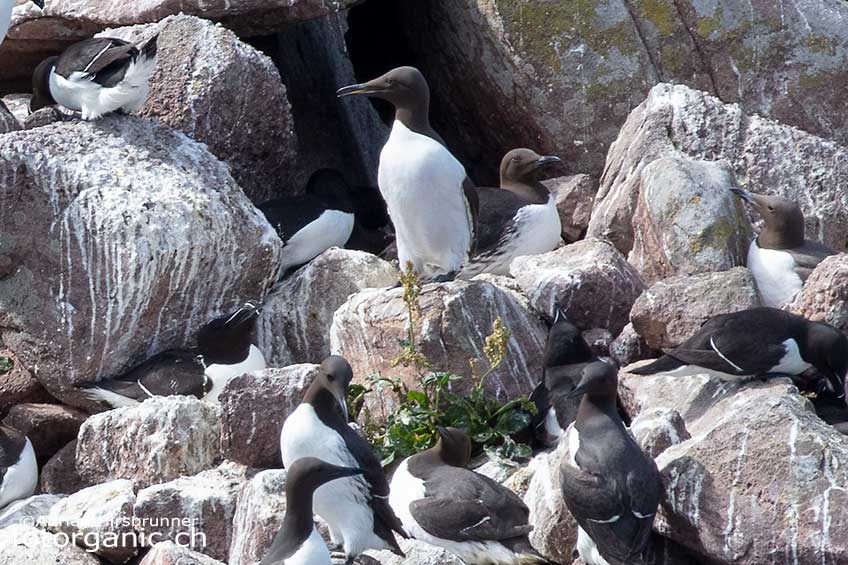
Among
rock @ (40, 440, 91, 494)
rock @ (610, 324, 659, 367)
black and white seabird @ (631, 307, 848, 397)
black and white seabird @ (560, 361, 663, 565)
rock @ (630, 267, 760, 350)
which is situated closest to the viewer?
black and white seabird @ (560, 361, 663, 565)

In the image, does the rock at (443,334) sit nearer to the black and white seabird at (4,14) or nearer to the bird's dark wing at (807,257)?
the bird's dark wing at (807,257)

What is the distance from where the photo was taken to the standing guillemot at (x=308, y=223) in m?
10.9

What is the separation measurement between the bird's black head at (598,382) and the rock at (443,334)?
3.84 feet

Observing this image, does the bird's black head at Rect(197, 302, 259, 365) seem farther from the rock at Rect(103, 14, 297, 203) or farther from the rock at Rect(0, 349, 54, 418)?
the rock at Rect(103, 14, 297, 203)

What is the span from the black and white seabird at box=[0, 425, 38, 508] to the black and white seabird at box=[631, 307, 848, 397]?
3.20 metres

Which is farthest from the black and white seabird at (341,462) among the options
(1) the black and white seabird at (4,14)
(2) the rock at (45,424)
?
(1) the black and white seabird at (4,14)

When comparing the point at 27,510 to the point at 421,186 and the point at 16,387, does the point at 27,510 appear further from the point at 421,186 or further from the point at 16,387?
the point at 421,186

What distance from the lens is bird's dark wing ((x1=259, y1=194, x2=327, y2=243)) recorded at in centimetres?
1090

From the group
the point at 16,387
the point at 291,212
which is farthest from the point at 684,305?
the point at 16,387

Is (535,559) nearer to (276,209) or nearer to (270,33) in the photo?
(276,209)

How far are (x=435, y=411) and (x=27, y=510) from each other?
211cm

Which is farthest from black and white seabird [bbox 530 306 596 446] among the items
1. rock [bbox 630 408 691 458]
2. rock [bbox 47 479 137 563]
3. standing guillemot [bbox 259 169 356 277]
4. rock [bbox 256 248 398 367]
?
standing guillemot [bbox 259 169 356 277]

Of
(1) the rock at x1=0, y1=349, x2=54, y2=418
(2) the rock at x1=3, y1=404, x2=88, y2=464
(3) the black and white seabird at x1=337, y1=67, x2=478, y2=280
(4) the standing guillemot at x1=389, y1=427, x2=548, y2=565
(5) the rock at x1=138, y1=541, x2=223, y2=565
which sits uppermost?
(3) the black and white seabird at x1=337, y1=67, x2=478, y2=280

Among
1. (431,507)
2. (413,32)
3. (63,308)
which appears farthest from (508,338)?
(413,32)
